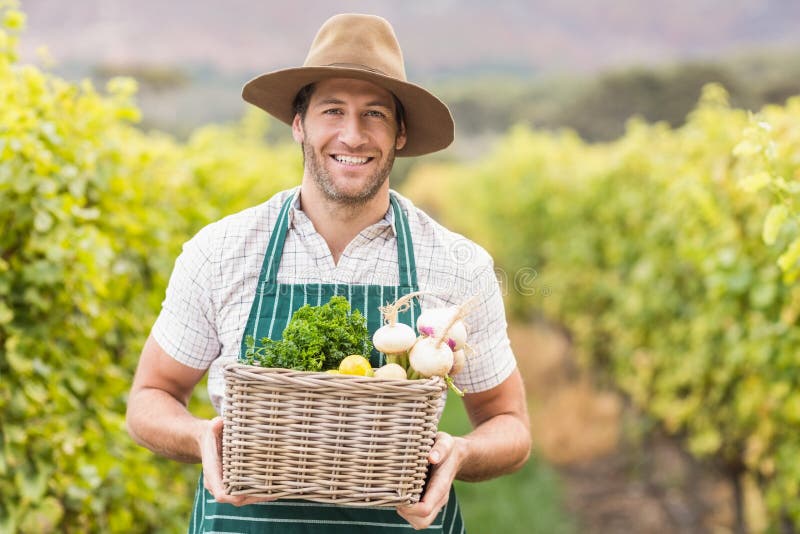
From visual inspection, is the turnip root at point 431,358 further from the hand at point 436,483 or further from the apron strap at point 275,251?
the apron strap at point 275,251

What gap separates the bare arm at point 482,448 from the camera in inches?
74.4

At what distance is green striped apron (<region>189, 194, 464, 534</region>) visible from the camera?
2082mm

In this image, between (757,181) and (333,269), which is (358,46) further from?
(757,181)

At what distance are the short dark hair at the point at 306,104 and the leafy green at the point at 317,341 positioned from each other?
68 centimetres

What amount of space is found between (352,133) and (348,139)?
2 cm

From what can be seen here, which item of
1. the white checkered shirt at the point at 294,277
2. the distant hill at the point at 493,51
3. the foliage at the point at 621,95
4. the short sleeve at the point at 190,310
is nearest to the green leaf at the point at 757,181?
the white checkered shirt at the point at 294,277

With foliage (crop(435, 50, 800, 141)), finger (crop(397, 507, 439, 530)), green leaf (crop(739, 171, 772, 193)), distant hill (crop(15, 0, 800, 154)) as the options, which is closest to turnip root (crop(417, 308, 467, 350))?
finger (crop(397, 507, 439, 530))

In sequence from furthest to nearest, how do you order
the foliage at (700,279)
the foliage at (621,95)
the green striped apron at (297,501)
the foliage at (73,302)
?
the foliage at (621,95) < the foliage at (700,279) < the foliage at (73,302) < the green striped apron at (297,501)

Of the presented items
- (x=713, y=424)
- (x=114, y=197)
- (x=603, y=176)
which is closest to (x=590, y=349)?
(x=603, y=176)

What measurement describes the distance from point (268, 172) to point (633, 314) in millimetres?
3182

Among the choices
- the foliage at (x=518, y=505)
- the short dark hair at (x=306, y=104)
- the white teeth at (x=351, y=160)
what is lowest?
the foliage at (x=518, y=505)

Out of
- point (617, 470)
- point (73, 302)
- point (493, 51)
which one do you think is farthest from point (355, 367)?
point (493, 51)

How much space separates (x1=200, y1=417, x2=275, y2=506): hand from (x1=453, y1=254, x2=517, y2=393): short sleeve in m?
0.66

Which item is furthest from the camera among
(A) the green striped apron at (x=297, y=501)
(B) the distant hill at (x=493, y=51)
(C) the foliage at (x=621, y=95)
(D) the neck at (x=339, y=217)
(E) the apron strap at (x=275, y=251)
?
(B) the distant hill at (x=493, y=51)
